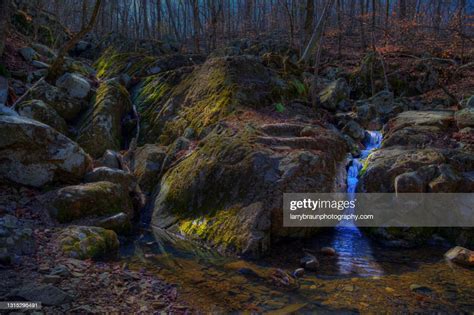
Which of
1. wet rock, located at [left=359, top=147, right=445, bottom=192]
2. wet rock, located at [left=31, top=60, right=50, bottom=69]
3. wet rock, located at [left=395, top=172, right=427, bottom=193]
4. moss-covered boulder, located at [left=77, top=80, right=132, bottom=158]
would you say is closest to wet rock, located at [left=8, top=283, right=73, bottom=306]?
wet rock, located at [left=395, top=172, right=427, bottom=193]

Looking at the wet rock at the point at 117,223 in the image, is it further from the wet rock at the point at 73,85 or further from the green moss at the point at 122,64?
the green moss at the point at 122,64

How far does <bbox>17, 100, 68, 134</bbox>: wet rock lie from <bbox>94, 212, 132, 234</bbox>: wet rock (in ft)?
16.6

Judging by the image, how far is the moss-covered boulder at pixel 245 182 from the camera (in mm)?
7578

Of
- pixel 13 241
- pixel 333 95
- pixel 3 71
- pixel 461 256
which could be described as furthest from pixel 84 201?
pixel 333 95

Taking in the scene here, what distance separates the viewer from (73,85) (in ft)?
43.5

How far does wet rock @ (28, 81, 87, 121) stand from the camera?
12.0m

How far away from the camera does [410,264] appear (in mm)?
6781

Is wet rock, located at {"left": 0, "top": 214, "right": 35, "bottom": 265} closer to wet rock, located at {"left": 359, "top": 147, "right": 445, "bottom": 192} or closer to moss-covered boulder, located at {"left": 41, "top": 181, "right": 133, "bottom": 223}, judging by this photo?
moss-covered boulder, located at {"left": 41, "top": 181, "right": 133, "bottom": 223}

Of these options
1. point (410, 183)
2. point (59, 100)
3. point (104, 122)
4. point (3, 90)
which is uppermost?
point (3, 90)

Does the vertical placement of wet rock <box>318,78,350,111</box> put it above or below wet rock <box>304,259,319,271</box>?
above

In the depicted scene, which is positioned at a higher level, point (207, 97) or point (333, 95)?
point (333, 95)

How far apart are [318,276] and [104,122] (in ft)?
30.0

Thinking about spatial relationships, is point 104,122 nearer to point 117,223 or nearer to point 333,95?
point 117,223

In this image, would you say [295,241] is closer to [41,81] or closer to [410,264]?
[410,264]
